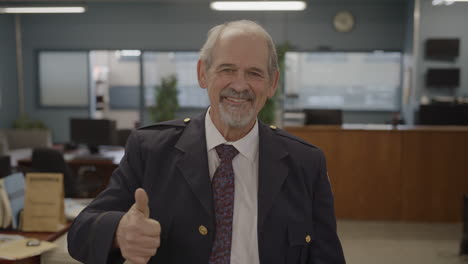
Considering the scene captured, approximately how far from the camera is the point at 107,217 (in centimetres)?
122

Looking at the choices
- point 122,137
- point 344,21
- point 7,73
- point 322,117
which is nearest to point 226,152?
point 322,117

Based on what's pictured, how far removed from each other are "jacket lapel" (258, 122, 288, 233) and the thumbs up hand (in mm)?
383

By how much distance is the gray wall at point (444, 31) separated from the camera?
7879mm

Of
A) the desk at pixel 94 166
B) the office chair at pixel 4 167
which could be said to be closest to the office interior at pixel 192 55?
the desk at pixel 94 166

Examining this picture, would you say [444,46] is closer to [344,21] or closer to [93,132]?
[344,21]

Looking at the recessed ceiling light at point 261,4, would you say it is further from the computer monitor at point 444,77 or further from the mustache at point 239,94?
the mustache at point 239,94

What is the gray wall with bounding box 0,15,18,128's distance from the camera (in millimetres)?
9344

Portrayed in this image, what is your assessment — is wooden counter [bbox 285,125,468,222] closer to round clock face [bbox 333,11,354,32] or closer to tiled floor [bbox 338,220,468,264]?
tiled floor [bbox 338,220,468,264]

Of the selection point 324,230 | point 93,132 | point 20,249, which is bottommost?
point 20,249

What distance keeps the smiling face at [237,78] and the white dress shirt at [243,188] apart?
0.17 ft

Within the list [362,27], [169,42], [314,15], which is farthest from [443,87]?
[169,42]

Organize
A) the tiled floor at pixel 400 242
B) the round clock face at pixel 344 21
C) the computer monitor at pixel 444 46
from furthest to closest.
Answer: the round clock face at pixel 344 21, the computer monitor at pixel 444 46, the tiled floor at pixel 400 242

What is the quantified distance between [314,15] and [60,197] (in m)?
7.97

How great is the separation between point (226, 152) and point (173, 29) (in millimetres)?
8571
